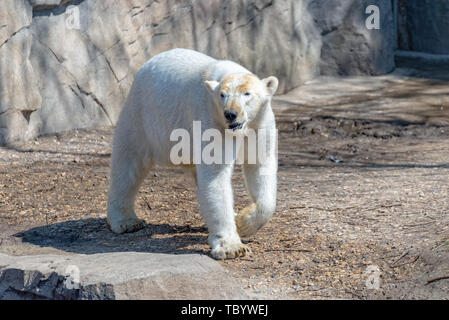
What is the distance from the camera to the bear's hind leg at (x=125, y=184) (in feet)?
16.4

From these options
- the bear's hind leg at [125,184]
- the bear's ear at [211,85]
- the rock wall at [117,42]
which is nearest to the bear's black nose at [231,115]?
the bear's ear at [211,85]

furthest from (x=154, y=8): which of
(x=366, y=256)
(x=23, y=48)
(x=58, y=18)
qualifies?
(x=366, y=256)

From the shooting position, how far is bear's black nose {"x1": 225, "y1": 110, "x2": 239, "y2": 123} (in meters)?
3.91

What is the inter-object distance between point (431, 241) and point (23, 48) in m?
5.24

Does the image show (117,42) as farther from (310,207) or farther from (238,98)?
(238,98)

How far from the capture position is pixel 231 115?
3.92 m

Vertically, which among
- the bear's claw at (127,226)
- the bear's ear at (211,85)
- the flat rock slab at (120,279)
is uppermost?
the bear's ear at (211,85)

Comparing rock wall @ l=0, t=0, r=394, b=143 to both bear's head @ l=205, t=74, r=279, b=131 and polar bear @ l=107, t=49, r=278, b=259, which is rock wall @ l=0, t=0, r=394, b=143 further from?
bear's head @ l=205, t=74, r=279, b=131

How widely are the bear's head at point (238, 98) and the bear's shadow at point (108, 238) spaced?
3.29 ft

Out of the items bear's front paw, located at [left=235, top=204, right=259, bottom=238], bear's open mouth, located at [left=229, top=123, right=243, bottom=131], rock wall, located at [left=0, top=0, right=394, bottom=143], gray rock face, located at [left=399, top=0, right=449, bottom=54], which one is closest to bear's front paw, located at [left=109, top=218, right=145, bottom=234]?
bear's front paw, located at [left=235, top=204, right=259, bottom=238]

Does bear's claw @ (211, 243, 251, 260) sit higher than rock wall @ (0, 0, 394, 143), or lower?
lower

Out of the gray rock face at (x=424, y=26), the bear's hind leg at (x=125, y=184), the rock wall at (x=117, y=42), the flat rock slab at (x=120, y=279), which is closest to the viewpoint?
the flat rock slab at (x=120, y=279)

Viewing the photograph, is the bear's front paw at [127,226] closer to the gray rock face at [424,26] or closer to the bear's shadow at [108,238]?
the bear's shadow at [108,238]

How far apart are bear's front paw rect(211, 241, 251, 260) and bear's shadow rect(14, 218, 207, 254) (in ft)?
0.80
